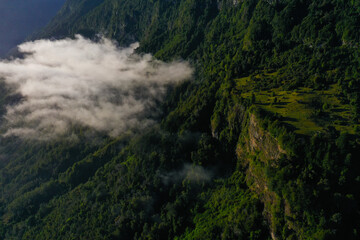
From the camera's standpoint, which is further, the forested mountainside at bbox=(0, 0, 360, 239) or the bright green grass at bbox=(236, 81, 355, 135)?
the bright green grass at bbox=(236, 81, 355, 135)

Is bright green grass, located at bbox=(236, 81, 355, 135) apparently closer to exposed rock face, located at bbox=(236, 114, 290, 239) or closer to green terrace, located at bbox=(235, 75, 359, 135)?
green terrace, located at bbox=(235, 75, 359, 135)

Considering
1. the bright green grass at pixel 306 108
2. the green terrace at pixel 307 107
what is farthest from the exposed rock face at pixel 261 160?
the bright green grass at pixel 306 108

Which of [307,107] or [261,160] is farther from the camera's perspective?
[261,160]

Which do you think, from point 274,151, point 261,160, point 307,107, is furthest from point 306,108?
point 261,160

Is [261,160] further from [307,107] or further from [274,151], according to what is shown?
[307,107]

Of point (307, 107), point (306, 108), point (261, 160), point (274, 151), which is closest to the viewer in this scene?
point (274, 151)

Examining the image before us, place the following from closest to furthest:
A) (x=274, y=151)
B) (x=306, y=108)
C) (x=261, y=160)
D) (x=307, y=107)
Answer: (x=274, y=151) < (x=306, y=108) < (x=307, y=107) < (x=261, y=160)

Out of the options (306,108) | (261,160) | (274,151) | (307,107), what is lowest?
(261,160)

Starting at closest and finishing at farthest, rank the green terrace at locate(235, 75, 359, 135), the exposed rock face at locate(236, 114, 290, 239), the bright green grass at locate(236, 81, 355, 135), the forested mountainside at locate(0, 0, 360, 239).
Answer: the forested mountainside at locate(0, 0, 360, 239), the exposed rock face at locate(236, 114, 290, 239), the bright green grass at locate(236, 81, 355, 135), the green terrace at locate(235, 75, 359, 135)

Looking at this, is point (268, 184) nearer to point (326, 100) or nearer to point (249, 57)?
point (326, 100)

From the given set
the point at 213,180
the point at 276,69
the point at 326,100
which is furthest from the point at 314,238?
the point at 276,69

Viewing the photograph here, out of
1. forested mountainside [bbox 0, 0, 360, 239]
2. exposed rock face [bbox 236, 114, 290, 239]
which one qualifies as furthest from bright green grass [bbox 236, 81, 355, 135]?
exposed rock face [bbox 236, 114, 290, 239]
